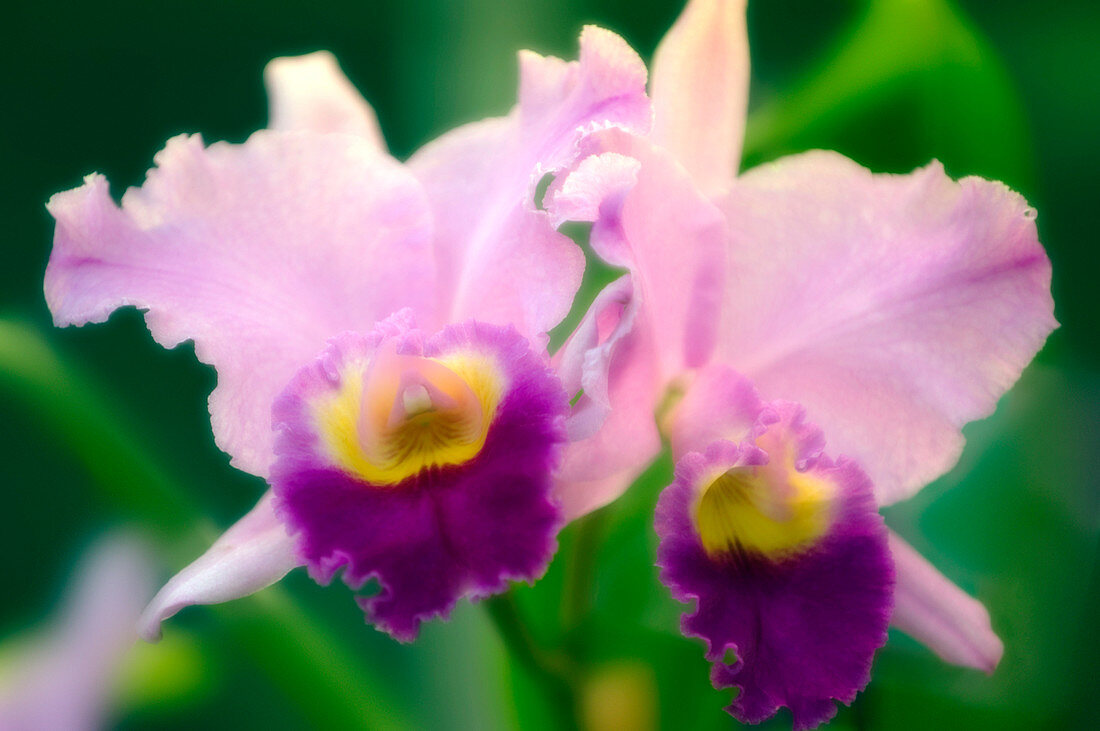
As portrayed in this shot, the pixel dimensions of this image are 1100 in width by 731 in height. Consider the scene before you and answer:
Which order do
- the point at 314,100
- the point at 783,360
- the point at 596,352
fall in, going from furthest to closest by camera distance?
the point at 314,100
the point at 783,360
the point at 596,352

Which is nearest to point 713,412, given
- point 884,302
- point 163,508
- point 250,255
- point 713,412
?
point 713,412

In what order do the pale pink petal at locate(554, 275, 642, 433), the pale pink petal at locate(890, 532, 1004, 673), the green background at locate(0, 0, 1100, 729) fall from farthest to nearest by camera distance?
the green background at locate(0, 0, 1100, 729) < the pale pink petal at locate(890, 532, 1004, 673) < the pale pink petal at locate(554, 275, 642, 433)

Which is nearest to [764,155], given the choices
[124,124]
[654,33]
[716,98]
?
[716,98]

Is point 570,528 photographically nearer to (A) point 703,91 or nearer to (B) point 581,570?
(B) point 581,570

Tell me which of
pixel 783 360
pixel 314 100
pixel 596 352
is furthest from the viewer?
pixel 314 100

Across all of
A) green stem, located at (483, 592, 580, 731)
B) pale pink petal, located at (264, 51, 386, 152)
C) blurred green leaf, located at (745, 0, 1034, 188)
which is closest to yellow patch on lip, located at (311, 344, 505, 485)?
green stem, located at (483, 592, 580, 731)

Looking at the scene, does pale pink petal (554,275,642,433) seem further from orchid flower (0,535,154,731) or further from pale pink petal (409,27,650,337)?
orchid flower (0,535,154,731)
